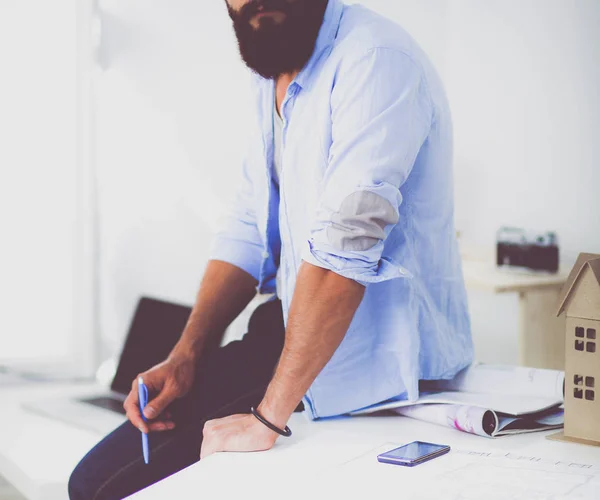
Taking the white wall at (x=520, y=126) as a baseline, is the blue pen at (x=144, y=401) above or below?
below

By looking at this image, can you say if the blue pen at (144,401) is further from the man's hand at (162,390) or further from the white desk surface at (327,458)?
the white desk surface at (327,458)

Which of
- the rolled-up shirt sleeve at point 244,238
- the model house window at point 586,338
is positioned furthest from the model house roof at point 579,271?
the rolled-up shirt sleeve at point 244,238

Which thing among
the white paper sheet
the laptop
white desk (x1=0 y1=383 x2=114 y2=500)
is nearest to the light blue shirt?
the white paper sheet

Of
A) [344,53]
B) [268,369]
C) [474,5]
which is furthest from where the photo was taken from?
[474,5]

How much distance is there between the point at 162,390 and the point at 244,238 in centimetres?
31

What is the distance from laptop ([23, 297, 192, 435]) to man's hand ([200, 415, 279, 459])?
1.20 metres

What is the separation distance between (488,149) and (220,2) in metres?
1.04

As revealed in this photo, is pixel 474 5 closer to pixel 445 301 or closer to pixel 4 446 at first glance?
pixel 445 301

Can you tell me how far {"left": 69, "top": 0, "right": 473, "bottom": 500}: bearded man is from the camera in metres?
1.03

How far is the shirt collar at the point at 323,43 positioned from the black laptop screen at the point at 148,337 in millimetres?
1335

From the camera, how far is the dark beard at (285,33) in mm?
1151

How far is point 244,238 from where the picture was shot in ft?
4.75

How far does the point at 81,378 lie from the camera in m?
2.79

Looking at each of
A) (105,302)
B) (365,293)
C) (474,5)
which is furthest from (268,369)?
(474,5)
